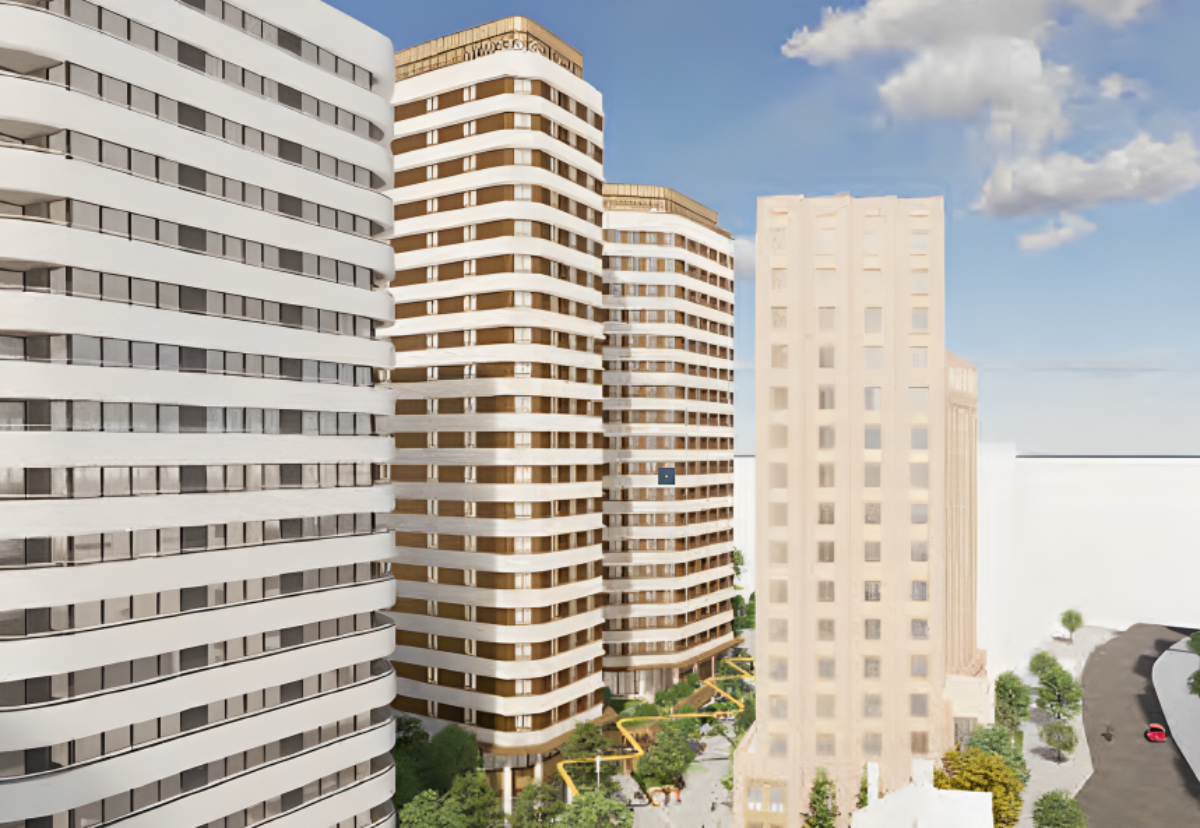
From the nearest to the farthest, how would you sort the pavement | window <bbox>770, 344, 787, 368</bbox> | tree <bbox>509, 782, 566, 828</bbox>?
1. tree <bbox>509, 782, 566, 828</bbox>
2. window <bbox>770, 344, 787, 368</bbox>
3. the pavement

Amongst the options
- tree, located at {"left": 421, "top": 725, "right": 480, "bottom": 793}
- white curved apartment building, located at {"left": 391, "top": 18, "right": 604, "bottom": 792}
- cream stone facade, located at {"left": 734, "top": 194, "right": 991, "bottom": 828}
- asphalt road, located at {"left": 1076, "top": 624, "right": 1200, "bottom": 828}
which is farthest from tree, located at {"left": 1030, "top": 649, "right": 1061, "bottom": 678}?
tree, located at {"left": 421, "top": 725, "right": 480, "bottom": 793}

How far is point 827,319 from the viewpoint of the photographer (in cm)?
6431

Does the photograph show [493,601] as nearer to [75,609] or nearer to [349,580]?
[349,580]

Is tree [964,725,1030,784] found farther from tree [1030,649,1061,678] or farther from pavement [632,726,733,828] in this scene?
tree [1030,649,1061,678]

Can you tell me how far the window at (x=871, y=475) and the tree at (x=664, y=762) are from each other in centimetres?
2732

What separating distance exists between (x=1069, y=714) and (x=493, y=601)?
6825 centimetres

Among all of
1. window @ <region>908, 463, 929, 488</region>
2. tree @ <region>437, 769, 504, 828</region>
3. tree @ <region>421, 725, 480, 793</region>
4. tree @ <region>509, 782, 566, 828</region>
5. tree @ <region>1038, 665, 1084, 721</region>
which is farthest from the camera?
tree @ <region>1038, 665, 1084, 721</region>

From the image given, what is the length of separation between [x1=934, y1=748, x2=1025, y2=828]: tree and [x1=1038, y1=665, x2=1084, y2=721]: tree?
40.1 meters

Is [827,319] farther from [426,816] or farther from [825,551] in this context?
[426,816]

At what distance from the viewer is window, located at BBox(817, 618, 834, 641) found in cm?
6353

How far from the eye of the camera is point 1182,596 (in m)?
171

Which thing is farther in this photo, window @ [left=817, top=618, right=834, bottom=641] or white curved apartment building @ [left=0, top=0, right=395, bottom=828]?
window @ [left=817, top=618, right=834, bottom=641]

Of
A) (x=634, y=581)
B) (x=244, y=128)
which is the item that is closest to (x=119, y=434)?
(x=244, y=128)

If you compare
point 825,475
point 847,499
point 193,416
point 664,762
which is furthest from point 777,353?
point 193,416
